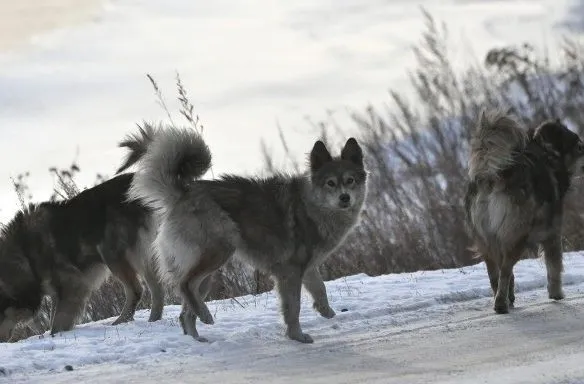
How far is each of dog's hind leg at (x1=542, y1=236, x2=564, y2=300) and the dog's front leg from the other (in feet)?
8.03

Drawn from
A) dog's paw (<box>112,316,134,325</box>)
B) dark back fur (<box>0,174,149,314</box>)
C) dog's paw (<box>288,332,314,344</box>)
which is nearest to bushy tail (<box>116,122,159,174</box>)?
dark back fur (<box>0,174,149,314</box>)

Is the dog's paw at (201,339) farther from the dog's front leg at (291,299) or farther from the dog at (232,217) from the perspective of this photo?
the dog's front leg at (291,299)

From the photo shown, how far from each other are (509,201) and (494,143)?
532 mm

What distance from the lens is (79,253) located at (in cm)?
983

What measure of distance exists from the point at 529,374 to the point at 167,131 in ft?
13.0

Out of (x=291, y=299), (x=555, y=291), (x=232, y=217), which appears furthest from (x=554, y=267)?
(x=232, y=217)

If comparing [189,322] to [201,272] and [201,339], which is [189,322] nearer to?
[201,339]

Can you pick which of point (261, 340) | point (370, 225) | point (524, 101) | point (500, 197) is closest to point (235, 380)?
point (261, 340)

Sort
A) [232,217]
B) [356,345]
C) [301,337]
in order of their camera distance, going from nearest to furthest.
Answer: [356,345] → [301,337] → [232,217]

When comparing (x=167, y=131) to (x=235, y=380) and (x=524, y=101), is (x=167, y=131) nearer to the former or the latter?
(x=235, y=380)

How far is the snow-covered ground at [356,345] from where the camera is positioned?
6.20 m

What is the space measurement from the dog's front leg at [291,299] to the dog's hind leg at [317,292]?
22.3 inches

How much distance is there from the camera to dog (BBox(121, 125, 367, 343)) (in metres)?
8.10

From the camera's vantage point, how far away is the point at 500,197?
841 cm
